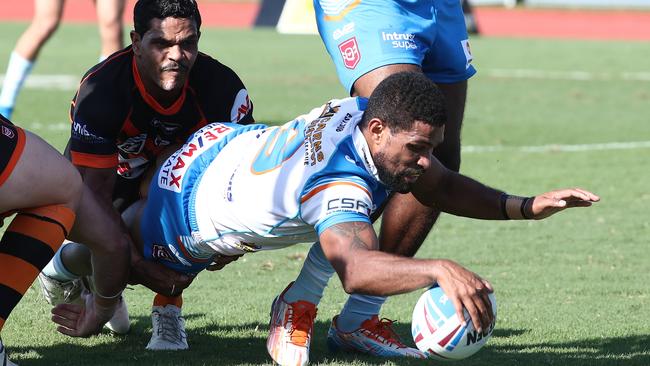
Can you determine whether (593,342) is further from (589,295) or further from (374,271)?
(374,271)

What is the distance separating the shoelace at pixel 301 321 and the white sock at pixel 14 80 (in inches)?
218

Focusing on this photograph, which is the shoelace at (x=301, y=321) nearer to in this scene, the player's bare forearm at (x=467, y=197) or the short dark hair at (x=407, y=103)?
the player's bare forearm at (x=467, y=197)

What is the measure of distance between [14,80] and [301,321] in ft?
18.9

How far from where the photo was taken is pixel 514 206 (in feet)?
15.8

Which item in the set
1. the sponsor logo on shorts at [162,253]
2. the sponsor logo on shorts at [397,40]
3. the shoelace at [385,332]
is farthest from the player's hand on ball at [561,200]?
the sponsor logo on shorts at [162,253]

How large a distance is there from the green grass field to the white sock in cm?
58

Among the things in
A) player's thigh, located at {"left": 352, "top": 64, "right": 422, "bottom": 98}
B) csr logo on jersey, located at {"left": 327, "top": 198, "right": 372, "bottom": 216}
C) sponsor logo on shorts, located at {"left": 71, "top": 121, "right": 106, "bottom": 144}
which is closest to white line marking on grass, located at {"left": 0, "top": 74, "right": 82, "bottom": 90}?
sponsor logo on shorts, located at {"left": 71, "top": 121, "right": 106, "bottom": 144}

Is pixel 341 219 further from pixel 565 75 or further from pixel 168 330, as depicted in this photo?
pixel 565 75

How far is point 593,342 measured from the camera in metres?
5.21

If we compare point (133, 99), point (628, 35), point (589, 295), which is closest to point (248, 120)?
point (133, 99)

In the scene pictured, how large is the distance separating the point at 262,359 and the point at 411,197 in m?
1.01

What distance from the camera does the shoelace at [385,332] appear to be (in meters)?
5.09

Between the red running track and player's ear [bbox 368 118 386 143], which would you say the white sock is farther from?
the red running track

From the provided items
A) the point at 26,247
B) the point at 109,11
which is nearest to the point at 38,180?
the point at 26,247
